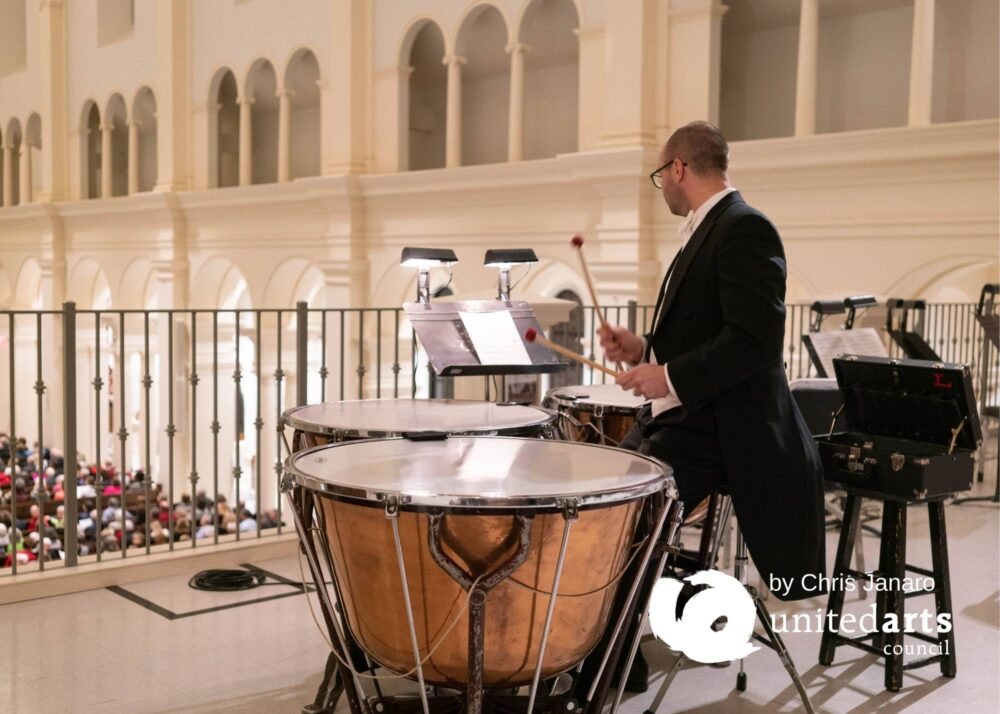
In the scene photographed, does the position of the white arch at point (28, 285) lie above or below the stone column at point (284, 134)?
below

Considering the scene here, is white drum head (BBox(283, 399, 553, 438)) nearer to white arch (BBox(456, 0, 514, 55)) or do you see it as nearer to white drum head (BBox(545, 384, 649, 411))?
white drum head (BBox(545, 384, 649, 411))

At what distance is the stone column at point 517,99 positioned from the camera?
41.4 feet

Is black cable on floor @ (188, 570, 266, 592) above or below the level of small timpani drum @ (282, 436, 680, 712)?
below

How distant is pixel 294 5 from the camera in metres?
15.4

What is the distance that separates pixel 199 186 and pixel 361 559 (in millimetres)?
16702

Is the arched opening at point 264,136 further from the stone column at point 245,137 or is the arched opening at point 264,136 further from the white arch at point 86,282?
the white arch at point 86,282

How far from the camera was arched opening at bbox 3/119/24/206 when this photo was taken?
23984 millimetres

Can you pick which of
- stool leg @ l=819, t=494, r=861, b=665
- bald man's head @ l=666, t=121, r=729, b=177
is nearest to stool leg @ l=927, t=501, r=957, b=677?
stool leg @ l=819, t=494, r=861, b=665

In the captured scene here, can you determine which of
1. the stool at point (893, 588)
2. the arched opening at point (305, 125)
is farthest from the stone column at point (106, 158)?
the stool at point (893, 588)

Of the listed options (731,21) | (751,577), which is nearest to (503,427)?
(751,577)

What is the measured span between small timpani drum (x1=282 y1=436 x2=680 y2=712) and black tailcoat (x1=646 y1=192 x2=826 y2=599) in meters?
0.34

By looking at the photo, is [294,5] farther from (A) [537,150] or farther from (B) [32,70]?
(B) [32,70]

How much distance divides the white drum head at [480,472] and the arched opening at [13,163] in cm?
2375

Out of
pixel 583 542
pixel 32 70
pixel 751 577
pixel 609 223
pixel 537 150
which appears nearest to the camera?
pixel 583 542
